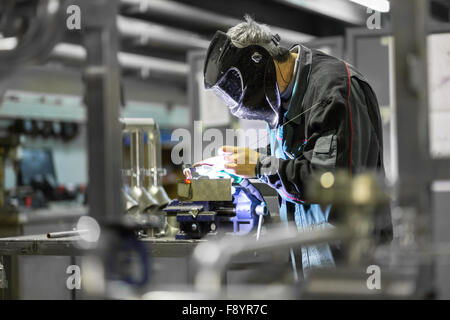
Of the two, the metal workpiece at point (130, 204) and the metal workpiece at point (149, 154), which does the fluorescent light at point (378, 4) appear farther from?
the metal workpiece at point (130, 204)

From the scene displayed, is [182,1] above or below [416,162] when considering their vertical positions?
above

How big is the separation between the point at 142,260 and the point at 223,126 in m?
3.49

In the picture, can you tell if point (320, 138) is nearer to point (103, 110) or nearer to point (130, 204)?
point (103, 110)

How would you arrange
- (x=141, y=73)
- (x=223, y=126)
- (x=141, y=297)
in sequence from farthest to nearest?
(x=141, y=73) → (x=223, y=126) → (x=141, y=297)

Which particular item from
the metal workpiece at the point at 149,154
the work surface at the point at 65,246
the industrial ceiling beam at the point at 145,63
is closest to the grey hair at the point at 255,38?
the work surface at the point at 65,246

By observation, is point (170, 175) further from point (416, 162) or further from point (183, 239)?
point (416, 162)

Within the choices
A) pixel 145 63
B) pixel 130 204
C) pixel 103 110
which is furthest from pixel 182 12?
pixel 103 110

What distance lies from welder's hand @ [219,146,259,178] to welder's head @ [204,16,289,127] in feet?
0.55

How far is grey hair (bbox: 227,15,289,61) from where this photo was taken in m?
2.14

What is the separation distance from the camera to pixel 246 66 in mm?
2129

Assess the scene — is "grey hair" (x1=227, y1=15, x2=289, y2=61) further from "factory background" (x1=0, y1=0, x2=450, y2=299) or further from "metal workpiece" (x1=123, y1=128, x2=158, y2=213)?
"metal workpiece" (x1=123, y1=128, x2=158, y2=213)

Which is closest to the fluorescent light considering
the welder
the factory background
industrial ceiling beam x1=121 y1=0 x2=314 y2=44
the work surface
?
the factory background

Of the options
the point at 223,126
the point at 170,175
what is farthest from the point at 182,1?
the point at 170,175

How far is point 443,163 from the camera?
1.09 m
